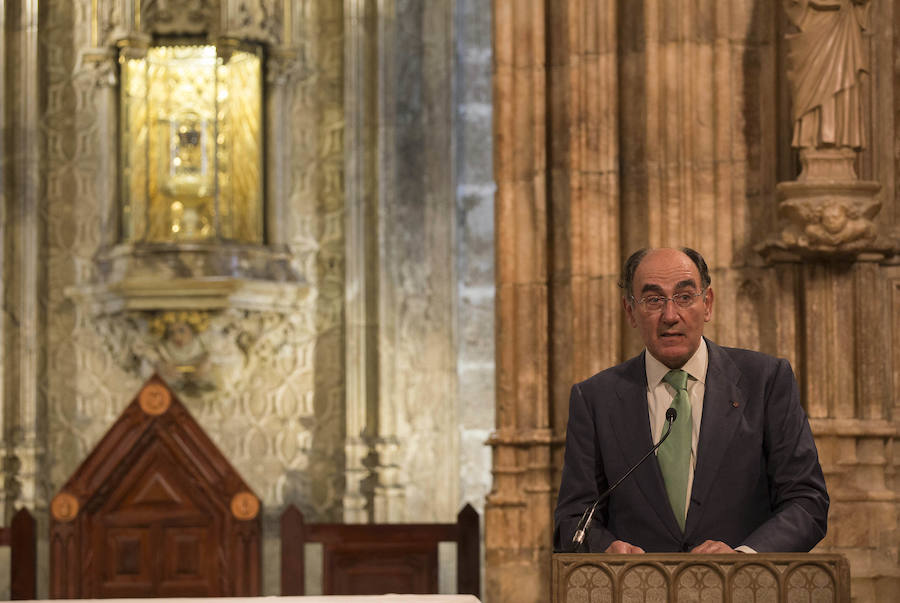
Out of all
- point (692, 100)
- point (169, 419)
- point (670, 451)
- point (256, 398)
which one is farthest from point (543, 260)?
point (256, 398)

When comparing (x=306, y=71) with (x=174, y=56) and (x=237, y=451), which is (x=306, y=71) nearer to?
(x=174, y=56)

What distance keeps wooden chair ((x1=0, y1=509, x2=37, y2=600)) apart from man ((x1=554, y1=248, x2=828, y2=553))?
3668 mm

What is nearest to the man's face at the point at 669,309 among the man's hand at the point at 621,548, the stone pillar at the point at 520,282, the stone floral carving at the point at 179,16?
the man's hand at the point at 621,548

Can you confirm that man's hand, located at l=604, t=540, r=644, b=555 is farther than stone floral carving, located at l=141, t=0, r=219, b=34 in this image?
No

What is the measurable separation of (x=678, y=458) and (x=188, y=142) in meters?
6.33

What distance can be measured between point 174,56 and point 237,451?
2561 mm

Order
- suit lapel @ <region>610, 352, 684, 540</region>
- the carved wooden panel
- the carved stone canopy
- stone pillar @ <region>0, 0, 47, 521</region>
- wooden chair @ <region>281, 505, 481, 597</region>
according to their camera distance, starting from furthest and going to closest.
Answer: stone pillar @ <region>0, 0, 47, 521</region> → the carved stone canopy → the carved wooden panel → wooden chair @ <region>281, 505, 481, 597</region> → suit lapel @ <region>610, 352, 684, 540</region>

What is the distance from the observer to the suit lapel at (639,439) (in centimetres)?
277

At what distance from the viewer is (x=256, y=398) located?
8969 millimetres

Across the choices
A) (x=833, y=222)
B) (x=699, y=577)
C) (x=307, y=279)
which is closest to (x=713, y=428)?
(x=699, y=577)

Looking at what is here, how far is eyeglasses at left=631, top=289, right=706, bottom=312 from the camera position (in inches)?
106

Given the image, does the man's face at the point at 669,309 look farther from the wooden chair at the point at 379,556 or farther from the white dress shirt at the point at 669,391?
the wooden chair at the point at 379,556

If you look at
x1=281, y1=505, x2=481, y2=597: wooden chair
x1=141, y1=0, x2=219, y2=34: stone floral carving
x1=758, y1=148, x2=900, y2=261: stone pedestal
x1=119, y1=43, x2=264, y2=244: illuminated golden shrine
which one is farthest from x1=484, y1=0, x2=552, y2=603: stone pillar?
x1=141, y1=0, x2=219, y2=34: stone floral carving

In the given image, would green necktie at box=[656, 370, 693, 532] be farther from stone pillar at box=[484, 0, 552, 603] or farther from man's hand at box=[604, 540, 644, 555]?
stone pillar at box=[484, 0, 552, 603]
